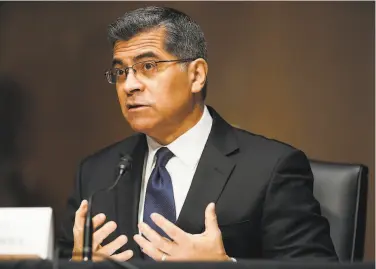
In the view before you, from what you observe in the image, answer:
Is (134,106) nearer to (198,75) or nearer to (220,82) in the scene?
(198,75)

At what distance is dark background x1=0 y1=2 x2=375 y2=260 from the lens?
2633mm

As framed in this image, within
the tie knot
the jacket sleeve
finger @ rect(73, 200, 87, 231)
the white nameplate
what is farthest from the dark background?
the white nameplate

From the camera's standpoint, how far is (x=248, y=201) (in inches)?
74.5

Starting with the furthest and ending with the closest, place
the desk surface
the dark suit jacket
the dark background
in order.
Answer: the dark background → the dark suit jacket → the desk surface

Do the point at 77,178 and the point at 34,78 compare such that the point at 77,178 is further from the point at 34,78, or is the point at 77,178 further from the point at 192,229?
the point at 34,78

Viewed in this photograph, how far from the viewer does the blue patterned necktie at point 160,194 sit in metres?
1.94

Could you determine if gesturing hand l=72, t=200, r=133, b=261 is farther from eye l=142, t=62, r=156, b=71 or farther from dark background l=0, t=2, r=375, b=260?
dark background l=0, t=2, r=375, b=260

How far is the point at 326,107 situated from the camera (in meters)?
2.64

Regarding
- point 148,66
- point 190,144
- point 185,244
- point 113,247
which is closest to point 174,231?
→ point 185,244

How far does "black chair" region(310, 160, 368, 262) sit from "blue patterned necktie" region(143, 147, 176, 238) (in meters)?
0.40

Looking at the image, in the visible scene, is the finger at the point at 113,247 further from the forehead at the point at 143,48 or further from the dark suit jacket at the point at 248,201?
the forehead at the point at 143,48

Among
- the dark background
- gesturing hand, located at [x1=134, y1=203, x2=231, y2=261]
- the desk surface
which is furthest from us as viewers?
the dark background

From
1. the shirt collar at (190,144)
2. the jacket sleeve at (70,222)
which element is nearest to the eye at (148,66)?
the shirt collar at (190,144)

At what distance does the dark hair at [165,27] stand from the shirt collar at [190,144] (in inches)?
7.7
